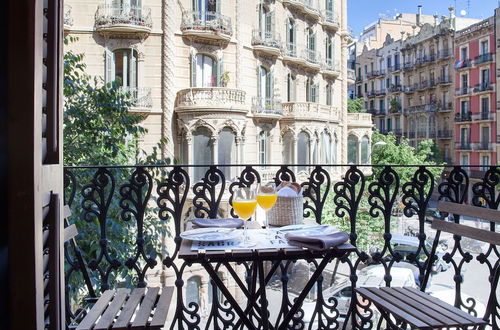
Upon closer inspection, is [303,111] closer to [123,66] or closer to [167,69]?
[167,69]

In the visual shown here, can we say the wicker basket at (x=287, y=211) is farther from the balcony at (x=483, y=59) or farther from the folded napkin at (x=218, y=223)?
the balcony at (x=483, y=59)

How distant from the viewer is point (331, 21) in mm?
22312

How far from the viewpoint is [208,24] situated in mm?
15539

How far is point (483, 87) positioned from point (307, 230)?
3580 cm

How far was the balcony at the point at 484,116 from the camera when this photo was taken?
32.7 m

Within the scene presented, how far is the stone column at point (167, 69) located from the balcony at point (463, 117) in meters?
28.3

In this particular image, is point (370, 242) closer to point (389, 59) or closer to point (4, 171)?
point (4, 171)

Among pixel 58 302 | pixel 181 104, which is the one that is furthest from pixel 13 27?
pixel 181 104

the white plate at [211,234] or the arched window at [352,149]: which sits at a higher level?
the arched window at [352,149]

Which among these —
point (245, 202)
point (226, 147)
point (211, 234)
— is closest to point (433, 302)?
point (245, 202)

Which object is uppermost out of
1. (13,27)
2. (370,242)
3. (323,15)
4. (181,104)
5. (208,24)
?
(323,15)

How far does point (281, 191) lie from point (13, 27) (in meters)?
1.86

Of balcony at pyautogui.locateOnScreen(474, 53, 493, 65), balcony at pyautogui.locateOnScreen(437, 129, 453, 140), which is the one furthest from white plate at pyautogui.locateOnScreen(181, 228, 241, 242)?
balcony at pyautogui.locateOnScreen(437, 129, 453, 140)

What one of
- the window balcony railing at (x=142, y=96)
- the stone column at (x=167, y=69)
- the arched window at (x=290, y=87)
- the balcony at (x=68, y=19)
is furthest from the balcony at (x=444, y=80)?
the balcony at (x=68, y=19)
